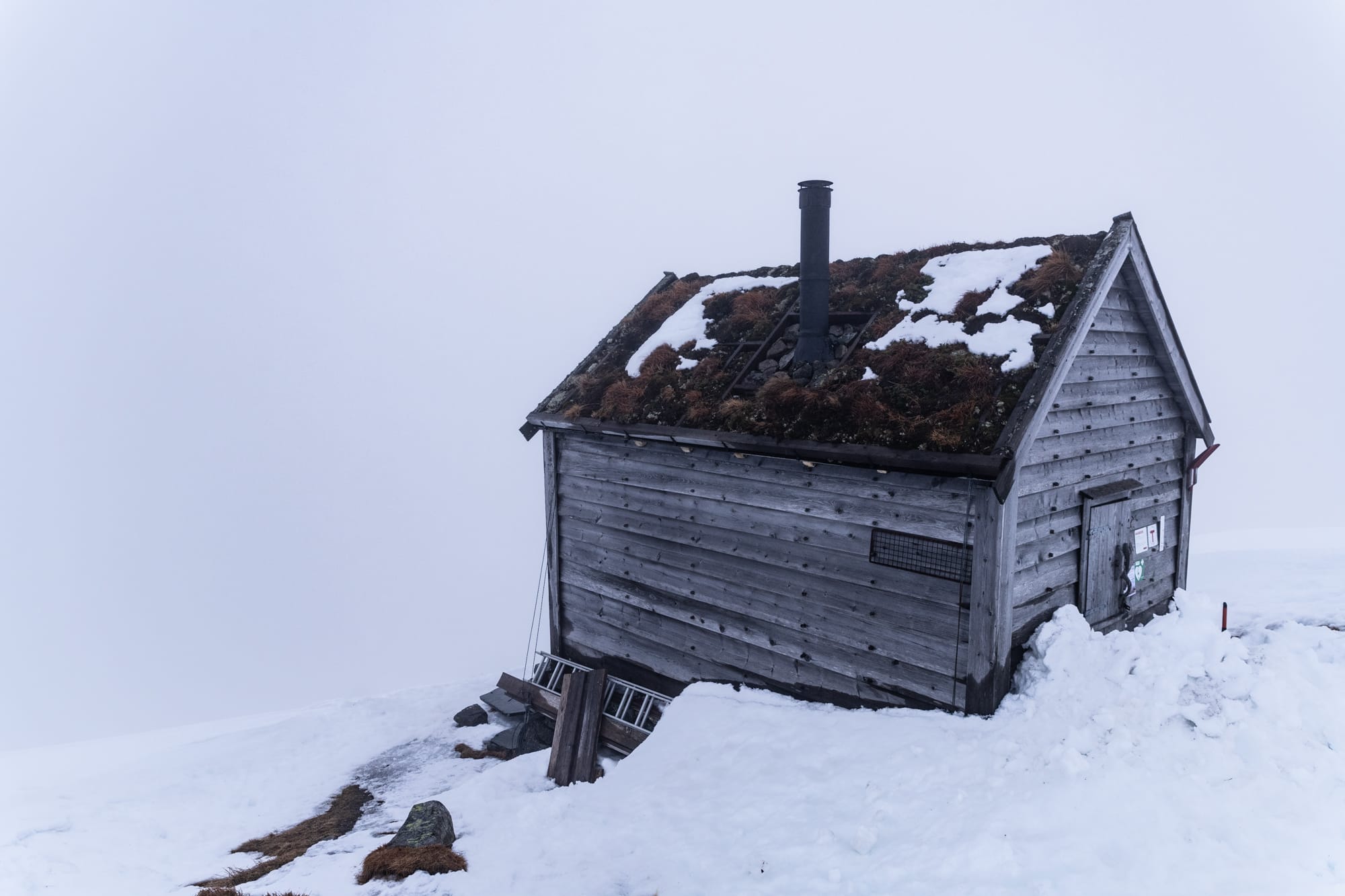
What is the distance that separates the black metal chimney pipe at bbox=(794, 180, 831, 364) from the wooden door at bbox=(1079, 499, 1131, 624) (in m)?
4.23

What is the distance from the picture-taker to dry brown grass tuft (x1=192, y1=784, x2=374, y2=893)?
9.95 metres

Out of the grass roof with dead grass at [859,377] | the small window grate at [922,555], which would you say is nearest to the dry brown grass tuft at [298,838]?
the grass roof with dead grass at [859,377]

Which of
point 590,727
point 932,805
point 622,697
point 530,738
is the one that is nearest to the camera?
point 932,805

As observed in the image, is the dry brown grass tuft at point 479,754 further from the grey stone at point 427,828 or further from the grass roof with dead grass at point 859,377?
the grass roof with dead grass at point 859,377

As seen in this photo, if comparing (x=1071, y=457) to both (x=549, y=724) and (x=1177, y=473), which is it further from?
(x=549, y=724)

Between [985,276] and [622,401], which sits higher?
[985,276]

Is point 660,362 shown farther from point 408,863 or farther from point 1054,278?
point 408,863

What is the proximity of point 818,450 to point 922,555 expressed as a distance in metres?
1.70

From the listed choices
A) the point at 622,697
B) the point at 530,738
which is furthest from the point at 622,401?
the point at 530,738

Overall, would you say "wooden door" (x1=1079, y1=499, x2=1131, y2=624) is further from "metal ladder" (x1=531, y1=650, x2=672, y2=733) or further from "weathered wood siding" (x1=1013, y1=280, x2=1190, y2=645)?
"metal ladder" (x1=531, y1=650, x2=672, y2=733)

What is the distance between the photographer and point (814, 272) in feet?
37.3

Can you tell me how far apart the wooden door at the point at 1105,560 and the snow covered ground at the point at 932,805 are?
82cm

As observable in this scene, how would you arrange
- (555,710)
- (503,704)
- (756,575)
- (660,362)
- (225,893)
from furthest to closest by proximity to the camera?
(503,704), (555,710), (660,362), (756,575), (225,893)

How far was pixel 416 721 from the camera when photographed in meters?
16.4
